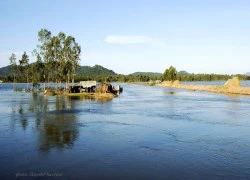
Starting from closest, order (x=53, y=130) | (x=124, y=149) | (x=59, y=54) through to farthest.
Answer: (x=124, y=149), (x=53, y=130), (x=59, y=54)

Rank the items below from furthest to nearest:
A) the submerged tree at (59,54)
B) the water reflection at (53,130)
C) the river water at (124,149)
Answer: the submerged tree at (59,54)
the water reflection at (53,130)
the river water at (124,149)

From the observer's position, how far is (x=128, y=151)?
21.9 meters

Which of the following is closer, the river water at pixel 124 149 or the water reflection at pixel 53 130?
the river water at pixel 124 149

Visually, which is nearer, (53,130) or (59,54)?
(53,130)

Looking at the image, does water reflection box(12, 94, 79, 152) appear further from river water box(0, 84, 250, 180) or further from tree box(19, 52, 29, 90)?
tree box(19, 52, 29, 90)

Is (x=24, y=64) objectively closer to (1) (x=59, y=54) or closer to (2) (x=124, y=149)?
(1) (x=59, y=54)

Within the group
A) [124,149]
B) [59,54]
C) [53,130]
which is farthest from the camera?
[59,54]

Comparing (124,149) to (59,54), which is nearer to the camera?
(124,149)

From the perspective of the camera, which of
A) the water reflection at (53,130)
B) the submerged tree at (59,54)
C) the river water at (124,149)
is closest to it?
the river water at (124,149)

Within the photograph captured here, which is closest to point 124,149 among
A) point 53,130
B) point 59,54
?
point 53,130

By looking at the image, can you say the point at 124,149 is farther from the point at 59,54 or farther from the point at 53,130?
the point at 59,54

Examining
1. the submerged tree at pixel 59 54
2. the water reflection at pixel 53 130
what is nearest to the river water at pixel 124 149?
the water reflection at pixel 53 130

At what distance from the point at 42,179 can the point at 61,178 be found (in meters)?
0.96

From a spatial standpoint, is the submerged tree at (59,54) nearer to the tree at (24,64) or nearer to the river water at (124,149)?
the tree at (24,64)
